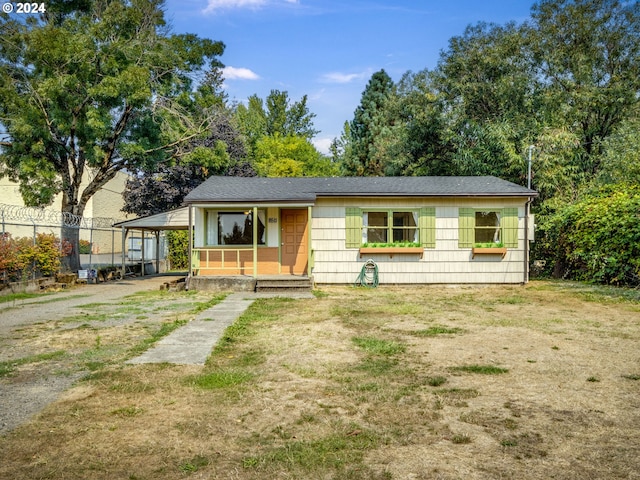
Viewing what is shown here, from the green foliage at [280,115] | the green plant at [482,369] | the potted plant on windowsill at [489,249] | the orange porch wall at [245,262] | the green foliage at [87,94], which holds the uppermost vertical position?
the green foliage at [280,115]

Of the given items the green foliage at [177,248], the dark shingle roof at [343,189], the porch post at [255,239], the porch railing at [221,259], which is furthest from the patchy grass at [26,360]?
the green foliage at [177,248]

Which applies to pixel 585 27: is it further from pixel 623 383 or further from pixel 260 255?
pixel 623 383

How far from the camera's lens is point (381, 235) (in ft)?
48.5

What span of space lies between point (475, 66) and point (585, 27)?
494 cm

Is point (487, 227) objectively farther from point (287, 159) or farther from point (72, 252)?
point (287, 159)

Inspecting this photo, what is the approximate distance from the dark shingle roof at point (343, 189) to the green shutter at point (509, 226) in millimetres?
590

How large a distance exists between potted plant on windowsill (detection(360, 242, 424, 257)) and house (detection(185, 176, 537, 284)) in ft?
0.10

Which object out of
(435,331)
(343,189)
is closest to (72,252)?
(343,189)

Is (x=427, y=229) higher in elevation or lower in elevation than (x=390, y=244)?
higher

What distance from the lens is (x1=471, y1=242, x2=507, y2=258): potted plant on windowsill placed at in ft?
48.0

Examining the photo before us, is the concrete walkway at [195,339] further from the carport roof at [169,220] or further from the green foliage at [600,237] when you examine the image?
the green foliage at [600,237]

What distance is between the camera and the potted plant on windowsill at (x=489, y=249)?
14617 millimetres

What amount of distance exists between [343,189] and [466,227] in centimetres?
398

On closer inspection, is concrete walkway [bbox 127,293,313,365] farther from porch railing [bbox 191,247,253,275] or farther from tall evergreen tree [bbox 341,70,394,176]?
tall evergreen tree [bbox 341,70,394,176]
